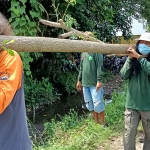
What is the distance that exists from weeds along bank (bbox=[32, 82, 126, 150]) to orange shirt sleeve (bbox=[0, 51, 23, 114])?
8.55ft

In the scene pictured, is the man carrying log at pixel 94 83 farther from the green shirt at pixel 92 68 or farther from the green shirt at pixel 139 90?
the green shirt at pixel 139 90

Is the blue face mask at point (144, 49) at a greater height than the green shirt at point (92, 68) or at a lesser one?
greater

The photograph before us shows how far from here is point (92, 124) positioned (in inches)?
207

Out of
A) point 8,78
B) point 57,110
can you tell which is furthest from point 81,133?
point 57,110

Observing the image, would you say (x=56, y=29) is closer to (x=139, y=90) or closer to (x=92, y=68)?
(x=92, y=68)

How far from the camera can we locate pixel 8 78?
178 centimetres

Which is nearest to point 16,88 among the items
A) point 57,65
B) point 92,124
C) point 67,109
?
point 92,124

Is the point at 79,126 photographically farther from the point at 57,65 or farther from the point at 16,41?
the point at 57,65

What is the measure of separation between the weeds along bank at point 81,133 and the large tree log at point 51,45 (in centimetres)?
174

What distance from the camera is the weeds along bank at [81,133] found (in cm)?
443

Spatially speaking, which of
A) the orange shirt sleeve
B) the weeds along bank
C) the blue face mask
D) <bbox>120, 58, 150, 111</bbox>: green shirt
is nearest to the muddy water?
the weeds along bank

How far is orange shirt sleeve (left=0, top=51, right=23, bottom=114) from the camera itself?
175cm

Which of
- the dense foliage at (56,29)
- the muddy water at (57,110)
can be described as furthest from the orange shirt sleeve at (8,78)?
the muddy water at (57,110)

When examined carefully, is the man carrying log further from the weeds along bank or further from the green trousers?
the green trousers
